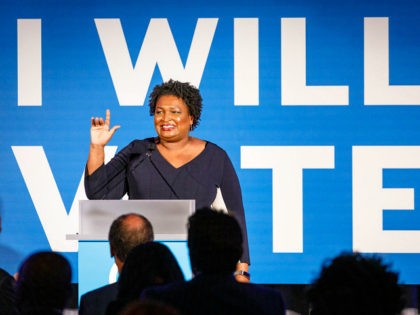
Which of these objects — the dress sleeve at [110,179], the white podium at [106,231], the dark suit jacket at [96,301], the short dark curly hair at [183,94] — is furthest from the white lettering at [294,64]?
the dark suit jacket at [96,301]

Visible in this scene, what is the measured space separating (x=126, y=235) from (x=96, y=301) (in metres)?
0.26

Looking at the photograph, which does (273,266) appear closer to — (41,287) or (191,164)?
(191,164)

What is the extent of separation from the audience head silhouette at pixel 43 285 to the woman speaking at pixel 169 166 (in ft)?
5.93

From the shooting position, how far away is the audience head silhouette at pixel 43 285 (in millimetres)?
2393

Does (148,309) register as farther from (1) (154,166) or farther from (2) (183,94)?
(2) (183,94)

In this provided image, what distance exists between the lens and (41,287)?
240cm

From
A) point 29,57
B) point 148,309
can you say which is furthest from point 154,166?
point 148,309

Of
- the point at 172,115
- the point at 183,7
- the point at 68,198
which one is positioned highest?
the point at 183,7

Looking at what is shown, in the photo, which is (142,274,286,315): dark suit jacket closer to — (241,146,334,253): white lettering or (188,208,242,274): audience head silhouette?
(188,208,242,274): audience head silhouette

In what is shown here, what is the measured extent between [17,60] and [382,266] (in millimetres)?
4002

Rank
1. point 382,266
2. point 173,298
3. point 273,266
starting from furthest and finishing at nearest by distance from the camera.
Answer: point 273,266
point 173,298
point 382,266

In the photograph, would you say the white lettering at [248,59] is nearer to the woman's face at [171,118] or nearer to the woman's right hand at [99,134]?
the woman's face at [171,118]

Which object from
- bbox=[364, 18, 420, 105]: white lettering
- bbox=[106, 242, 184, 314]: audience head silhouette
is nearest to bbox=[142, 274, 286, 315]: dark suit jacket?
bbox=[106, 242, 184, 314]: audience head silhouette

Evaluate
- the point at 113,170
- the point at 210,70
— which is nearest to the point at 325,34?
the point at 210,70
